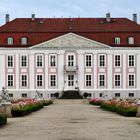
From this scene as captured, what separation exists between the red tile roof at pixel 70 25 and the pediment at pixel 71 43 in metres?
1.32

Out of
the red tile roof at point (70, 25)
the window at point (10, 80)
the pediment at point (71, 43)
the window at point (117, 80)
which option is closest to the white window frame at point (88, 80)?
the window at point (117, 80)

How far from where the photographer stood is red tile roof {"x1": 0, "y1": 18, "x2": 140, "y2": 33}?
71.5 meters

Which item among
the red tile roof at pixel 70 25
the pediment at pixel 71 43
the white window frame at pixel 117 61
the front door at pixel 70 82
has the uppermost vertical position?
the red tile roof at pixel 70 25

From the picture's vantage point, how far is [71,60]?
72.5 metres

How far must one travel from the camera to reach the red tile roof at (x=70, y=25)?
7150 centimetres

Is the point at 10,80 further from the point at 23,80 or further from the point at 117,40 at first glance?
the point at 117,40

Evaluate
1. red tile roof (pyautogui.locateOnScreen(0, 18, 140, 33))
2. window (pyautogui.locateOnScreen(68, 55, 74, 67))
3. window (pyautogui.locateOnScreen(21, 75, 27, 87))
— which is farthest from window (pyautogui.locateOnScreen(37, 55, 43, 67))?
window (pyautogui.locateOnScreen(68, 55, 74, 67))

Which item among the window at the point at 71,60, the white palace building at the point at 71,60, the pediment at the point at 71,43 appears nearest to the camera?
the pediment at the point at 71,43

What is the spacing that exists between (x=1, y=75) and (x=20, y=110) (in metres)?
45.7

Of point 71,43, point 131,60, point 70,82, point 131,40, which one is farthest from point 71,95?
point 131,40

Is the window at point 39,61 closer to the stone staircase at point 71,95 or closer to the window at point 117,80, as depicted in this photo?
the stone staircase at point 71,95

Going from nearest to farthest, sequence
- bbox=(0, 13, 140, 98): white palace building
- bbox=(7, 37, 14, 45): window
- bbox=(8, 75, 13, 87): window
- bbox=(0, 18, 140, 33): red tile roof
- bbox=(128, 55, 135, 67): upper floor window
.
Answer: bbox=(7, 37, 14, 45): window < bbox=(0, 13, 140, 98): white palace building < bbox=(0, 18, 140, 33): red tile roof < bbox=(8, 75, 13, 87): window < bbox=(128, 55, 135, 67): upper floor window

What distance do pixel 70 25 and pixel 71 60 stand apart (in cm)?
482

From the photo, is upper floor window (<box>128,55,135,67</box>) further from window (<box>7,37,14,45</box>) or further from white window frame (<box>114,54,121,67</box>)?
window (<box>7,37,14,45</box>)
